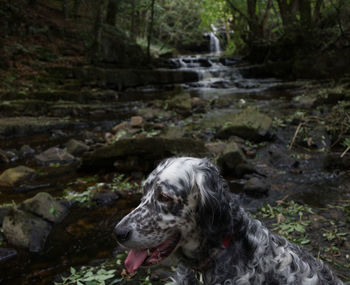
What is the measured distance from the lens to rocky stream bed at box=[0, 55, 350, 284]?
13.2 ft

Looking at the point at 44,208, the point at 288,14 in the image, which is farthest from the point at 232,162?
the point at 288,14

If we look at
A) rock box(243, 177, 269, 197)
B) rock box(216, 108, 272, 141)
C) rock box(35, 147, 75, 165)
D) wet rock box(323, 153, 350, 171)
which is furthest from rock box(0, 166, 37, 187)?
wet rock box(323, 153, 350, 171)

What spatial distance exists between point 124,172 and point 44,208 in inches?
90.7

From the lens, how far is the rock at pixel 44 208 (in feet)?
15.4

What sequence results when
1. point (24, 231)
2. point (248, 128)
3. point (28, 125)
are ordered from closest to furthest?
1. point (24, 231)
2. point (248, 128)
3. point (28, 125)

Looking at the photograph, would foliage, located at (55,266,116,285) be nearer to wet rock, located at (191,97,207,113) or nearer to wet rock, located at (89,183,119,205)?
wet rock, located at (89,183,119,205)

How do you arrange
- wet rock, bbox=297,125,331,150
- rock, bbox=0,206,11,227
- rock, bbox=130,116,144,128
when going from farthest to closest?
rock, bbox=130,116,144,128 → wet rock, bbox=297,125,331,150 → rock, bbox=0,206,11,227

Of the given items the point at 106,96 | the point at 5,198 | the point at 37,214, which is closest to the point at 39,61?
the point at 106,96

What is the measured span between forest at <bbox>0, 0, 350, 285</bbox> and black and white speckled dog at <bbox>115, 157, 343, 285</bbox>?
21 centimetres

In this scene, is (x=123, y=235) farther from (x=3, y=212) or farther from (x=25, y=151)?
(x=25, y=151)

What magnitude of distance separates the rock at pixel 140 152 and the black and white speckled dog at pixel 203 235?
161 inches

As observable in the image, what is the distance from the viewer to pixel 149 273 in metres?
3.53

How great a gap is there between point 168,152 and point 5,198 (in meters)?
3.41

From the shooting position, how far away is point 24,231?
4270 mm
